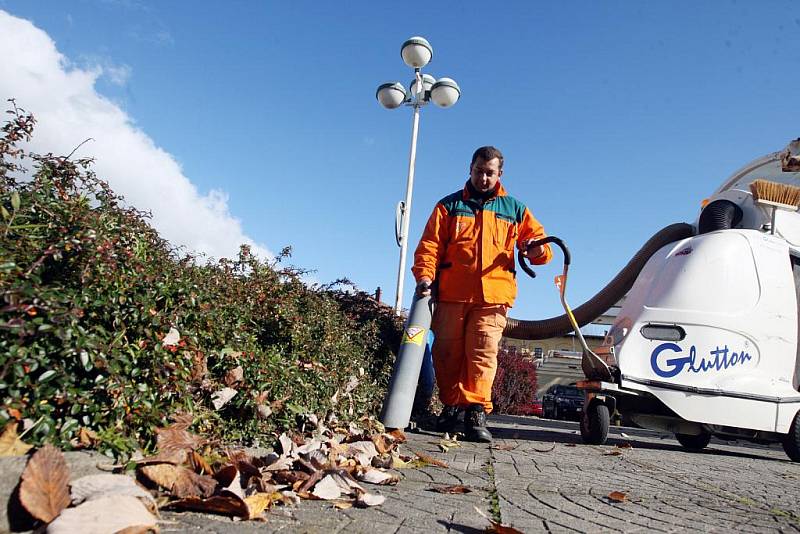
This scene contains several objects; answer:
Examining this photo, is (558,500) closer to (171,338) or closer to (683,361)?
(171,338)

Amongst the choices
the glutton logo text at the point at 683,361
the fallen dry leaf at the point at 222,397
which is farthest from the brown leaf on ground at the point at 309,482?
the glutton logo text at the point at 683,361

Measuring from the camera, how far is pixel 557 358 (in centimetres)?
2498

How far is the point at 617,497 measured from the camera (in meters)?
2.46

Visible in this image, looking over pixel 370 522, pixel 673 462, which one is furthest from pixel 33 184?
pixel 673 462

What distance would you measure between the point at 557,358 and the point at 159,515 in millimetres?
24720

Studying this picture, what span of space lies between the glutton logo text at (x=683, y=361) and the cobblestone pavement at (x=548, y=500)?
3.15 feet

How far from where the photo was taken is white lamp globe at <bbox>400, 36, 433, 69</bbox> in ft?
26.7

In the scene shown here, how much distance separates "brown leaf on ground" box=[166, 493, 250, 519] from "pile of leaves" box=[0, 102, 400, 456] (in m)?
0.28

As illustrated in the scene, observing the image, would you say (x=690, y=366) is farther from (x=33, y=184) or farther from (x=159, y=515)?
(x=33, y=184)

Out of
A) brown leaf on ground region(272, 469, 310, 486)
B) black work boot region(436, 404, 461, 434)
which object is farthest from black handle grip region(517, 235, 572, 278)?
brown leaf on ground region(272, 469, 310, 486)

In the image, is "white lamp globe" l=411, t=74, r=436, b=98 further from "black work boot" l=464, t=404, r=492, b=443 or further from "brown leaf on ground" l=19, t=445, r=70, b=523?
"brown leaf on ground" l=19, t=445, r=70, b=523

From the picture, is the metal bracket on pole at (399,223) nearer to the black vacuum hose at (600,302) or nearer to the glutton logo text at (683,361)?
the black vacuum hose at (600,302)

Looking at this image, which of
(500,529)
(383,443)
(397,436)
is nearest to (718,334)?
(397,436)

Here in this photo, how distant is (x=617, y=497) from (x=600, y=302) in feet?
16.9
